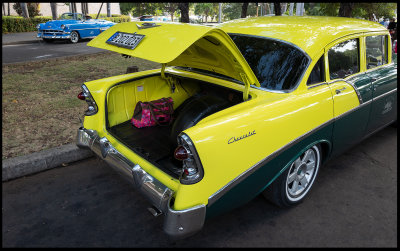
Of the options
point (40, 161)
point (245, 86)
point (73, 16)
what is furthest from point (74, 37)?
point (245, 86)

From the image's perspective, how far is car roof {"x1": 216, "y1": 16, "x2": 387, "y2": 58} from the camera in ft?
9.66

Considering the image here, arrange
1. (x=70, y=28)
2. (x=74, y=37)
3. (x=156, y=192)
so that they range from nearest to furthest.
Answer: (x=156, y=192), (x=70, y=28), (x=74, y=37)

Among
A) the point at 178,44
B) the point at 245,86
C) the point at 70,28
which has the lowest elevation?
the point at 245,86

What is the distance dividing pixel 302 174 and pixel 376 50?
6.69ft

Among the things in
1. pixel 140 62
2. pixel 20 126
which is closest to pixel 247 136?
pixel 20 126

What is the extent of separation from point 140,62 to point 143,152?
6688 millimetres

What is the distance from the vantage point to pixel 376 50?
3818mm

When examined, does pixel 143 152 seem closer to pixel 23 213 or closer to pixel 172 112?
pixel 172 112

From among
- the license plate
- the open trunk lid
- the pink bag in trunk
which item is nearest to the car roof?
the open trunk lid

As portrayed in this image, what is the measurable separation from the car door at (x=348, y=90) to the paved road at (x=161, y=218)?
22.3 inches

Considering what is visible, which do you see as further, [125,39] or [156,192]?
[125,39]

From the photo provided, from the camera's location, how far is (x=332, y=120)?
293 cm

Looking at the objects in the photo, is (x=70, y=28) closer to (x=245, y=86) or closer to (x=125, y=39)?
(x=125, y=39)

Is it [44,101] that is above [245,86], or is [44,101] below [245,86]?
below
